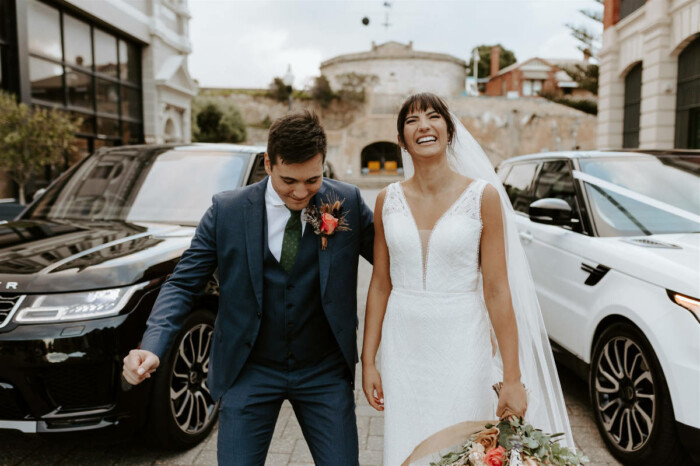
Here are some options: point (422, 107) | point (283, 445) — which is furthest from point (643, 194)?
point (283, 445)

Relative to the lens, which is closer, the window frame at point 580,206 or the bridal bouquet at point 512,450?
the bridal bouquet at point 512,450

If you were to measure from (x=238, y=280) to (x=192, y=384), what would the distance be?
172 centimetres

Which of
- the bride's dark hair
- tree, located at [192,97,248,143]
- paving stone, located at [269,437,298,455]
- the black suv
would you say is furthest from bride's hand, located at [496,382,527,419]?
tree, located at [192,97,248,143]

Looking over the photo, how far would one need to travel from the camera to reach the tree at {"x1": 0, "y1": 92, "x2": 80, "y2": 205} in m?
10.2

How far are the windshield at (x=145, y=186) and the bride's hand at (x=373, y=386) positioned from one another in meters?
2.39

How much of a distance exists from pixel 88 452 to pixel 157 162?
8.09ft

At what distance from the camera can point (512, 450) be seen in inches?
73.2

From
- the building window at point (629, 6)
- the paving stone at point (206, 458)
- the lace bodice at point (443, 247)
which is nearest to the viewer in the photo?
the lace bodice at point (443, 247)

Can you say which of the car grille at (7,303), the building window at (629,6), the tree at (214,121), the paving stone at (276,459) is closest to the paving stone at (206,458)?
the paving stone at (276,459)

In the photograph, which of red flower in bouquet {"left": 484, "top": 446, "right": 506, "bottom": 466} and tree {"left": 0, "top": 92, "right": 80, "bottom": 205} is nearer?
red flower in bouquet {"left": 484, "top": 446, "right": 506, "bottom": 466}

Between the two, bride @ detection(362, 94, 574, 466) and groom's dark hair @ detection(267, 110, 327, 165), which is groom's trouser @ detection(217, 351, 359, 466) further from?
groom's dark hair @ detection(267, 110, 327, 165)

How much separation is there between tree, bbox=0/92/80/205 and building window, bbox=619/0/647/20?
711 inches

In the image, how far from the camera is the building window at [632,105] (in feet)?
65.2

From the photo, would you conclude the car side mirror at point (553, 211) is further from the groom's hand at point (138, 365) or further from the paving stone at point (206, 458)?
the groom's hand at point (138, 365)
